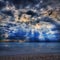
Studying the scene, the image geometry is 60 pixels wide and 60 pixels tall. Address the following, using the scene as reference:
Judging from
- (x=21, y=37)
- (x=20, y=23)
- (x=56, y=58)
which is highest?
(x=20, y=23)

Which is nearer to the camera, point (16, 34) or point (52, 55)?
point (52, 55)

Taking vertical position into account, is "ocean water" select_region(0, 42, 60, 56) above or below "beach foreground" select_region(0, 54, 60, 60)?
above

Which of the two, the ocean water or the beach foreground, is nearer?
the beach foreground

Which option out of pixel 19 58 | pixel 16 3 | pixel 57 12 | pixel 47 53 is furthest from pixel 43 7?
pixel 19 58

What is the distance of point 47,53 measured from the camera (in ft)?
8.66

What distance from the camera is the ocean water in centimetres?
274

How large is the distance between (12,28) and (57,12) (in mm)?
806

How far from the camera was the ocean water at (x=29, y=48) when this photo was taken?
2.74 meters

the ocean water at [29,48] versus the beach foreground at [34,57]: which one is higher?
the ocean water at [29,48]

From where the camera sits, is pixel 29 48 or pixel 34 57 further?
pixel 29 48

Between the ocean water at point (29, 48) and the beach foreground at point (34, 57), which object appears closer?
the beach foreground at point (34, 57)

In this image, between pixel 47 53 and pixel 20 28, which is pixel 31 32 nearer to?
pixel 20 28

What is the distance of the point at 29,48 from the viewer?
9.41ft

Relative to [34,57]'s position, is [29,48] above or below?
above
